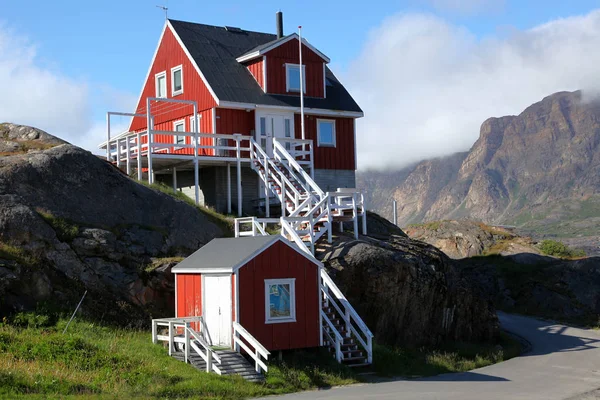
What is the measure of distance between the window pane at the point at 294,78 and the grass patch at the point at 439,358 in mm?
15744

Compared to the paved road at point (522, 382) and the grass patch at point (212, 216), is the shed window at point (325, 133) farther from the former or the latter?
the paved road at point (522, 382)

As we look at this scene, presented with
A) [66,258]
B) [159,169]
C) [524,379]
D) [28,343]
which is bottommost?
[524,379]

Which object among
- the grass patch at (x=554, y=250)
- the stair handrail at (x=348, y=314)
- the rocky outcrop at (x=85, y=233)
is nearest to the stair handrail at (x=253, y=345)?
the stair handrail at (x=348, y=314)

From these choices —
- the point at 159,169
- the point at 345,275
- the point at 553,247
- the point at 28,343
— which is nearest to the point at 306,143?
the point at 159,169

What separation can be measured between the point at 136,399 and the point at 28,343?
4335 millimetres

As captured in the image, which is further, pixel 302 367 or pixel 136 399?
pixel 302 367

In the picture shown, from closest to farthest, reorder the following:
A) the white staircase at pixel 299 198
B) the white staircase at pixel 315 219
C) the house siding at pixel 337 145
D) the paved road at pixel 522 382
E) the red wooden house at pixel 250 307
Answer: the paved road at pixel 522 382, the red wooden house at pixel 250 307, the white staircase at pixel 315 219, the white staircase at pixel 299 198, the house siding at pixel 337 145

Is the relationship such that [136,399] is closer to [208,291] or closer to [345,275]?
[208,291]

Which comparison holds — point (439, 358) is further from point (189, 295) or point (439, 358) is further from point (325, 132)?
point (325, 132)

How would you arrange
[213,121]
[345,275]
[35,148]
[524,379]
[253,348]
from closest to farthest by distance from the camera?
[253,348] → [524,379] → [345,275] → [35,148] → [213,121]

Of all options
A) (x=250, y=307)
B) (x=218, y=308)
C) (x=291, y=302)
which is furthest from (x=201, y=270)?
(x=291, y=302)

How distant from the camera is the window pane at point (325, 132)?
4212 centimetres

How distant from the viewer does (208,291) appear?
82.5 ft

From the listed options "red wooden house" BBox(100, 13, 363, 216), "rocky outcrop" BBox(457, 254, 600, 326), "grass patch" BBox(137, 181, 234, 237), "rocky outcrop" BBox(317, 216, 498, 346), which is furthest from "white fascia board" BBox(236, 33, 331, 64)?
"rocky outcrop" BBox(457, 254, 600, 326)
